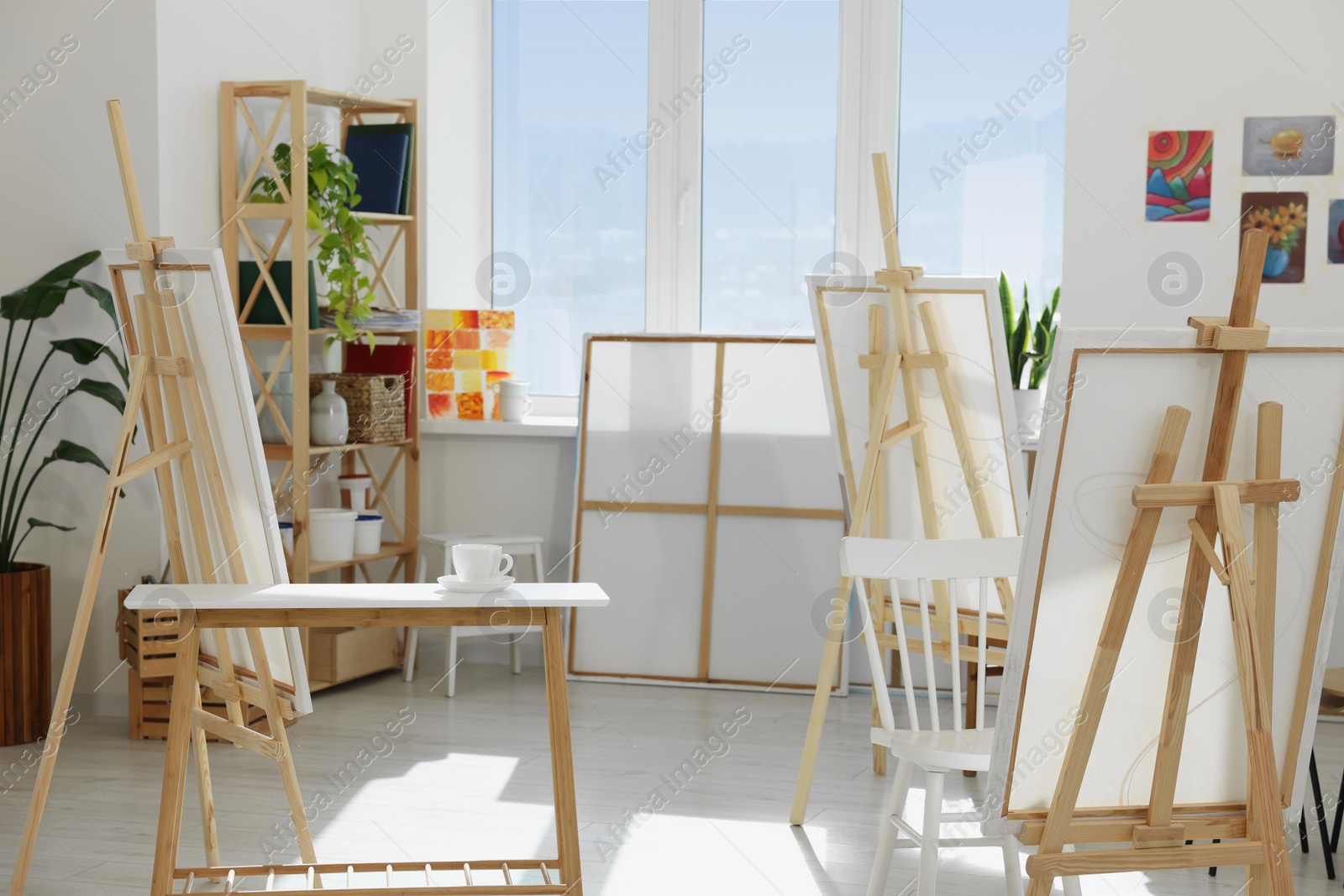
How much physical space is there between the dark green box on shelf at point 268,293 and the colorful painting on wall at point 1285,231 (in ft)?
10.4

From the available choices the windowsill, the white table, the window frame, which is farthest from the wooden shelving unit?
the white table

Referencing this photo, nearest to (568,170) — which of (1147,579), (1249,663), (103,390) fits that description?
(103,390)

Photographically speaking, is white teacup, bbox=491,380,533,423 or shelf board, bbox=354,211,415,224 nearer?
shelf board, bbox=354,211,415,224

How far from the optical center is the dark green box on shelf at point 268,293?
429 cm

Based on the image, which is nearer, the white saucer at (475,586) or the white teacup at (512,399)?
the white saucer at (475,586)

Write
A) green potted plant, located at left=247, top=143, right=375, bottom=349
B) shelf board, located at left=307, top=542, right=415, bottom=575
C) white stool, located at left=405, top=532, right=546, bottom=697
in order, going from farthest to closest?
white stool, located at left=405, top=532, right=546, bottom=697, shelf board, located at left=307, top=542, right=415, bottom=575, green potted plant, located at left=247, top=143, right=375, bottom=349

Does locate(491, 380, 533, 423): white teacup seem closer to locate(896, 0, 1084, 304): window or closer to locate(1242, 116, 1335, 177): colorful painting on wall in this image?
locate(896, 0, 1084, 304): window

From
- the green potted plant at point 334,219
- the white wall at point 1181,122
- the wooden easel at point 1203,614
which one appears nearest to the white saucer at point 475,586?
the wooden easel at point 1203,614

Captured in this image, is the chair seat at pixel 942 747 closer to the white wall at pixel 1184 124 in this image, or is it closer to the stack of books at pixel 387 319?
the white wall at pixel 1184 124

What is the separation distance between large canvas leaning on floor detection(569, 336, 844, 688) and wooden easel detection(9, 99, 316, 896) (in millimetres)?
2199

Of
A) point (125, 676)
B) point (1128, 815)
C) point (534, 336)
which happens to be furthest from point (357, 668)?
point (1128, 815)

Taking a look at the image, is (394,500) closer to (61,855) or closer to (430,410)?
(430,410)

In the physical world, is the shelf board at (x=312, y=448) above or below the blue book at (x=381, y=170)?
below

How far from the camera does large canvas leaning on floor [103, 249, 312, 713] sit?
2.36m
